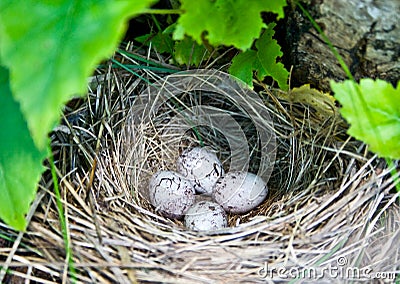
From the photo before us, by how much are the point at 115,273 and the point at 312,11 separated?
2.81 feet

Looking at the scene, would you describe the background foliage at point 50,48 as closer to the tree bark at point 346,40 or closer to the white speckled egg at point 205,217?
the tree bark at point 346,40

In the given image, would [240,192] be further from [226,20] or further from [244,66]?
[226,20]

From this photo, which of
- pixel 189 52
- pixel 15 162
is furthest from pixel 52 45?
pixel 189 52

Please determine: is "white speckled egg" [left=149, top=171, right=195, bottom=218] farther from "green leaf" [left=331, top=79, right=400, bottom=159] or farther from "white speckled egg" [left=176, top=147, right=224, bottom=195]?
"green leaf" [left=331, top=79, right=400, bottom=159]

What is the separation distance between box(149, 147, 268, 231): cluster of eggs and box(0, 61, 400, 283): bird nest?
0.05 m

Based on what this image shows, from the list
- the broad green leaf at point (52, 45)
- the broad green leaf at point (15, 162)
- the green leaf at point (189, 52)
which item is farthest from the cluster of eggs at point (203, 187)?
the broad green leaf at point (52, 45)

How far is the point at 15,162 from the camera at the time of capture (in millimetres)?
1397

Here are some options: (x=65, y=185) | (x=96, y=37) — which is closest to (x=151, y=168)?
(x=65, y=185)

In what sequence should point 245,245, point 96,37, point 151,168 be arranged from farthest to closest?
point 151,168
point 245,245
point 96,37

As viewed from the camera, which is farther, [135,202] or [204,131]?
[204,131]

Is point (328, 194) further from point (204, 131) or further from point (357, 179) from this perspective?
point (204, 131)

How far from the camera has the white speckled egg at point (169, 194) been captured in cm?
175

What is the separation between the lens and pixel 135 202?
175 centimetres

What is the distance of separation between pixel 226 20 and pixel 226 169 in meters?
0.72
